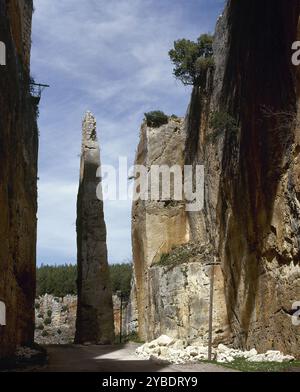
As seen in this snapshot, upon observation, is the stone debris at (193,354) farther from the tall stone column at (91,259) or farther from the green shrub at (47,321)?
the green shrub at (47,321)

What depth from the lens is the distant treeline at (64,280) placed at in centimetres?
4434

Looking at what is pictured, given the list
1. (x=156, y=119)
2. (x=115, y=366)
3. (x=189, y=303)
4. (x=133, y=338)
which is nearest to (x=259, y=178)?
(x=115, y=366)

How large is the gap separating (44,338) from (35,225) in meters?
20.6

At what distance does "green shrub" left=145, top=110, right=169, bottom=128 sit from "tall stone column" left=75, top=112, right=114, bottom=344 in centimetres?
537

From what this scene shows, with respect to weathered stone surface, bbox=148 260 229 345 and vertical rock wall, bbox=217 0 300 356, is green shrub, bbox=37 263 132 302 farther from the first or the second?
vertical rock wall, bbox=217 0 300 356

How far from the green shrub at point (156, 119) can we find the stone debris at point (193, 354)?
13441 mm

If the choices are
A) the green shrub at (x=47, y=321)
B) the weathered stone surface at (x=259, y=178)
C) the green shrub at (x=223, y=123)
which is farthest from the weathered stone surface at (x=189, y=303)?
the green shrub at (x=47, y=321)

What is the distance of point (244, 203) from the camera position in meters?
17.5

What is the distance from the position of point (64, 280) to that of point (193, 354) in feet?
99.2

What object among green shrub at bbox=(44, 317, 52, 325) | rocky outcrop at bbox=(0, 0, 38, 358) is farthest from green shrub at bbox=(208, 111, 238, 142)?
green shrub at bbox=(44, 317, 52, 325)

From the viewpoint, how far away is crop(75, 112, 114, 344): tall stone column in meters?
31.1

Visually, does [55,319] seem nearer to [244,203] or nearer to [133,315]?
[133,315]

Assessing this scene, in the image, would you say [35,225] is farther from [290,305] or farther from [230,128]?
[290,305]
